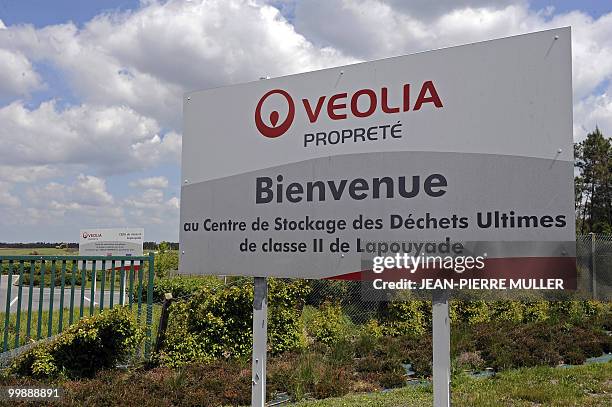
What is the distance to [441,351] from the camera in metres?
3.45

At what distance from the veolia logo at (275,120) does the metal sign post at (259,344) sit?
117 centimetres

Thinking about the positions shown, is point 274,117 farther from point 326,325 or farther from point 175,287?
point 175,287

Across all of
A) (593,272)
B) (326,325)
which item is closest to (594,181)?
(593,272)

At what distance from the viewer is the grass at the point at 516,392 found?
529cm

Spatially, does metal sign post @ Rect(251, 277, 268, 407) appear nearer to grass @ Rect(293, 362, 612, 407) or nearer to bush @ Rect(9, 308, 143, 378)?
grass @ Rect(293, 362, 612, 407)

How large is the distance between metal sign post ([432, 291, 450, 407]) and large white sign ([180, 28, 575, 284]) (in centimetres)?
41

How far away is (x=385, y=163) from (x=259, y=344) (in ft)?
5.75

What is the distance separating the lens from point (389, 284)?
3.59 meters

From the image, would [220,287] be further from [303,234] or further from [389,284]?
[389,284]

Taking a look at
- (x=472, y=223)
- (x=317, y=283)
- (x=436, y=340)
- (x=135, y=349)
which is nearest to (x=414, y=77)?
(x=472, y=223)

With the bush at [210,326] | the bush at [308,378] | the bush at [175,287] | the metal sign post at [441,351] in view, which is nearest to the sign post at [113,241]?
the bush at [175,287]

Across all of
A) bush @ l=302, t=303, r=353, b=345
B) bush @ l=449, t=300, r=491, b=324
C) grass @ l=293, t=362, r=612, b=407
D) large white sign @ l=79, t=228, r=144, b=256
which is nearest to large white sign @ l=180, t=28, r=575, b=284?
grass @ l=293, t=362, r=612, b=407

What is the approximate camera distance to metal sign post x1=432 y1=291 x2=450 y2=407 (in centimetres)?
342

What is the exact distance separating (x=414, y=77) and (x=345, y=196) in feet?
3.19
